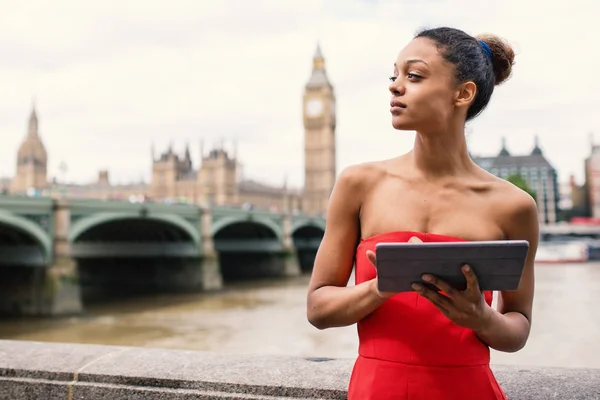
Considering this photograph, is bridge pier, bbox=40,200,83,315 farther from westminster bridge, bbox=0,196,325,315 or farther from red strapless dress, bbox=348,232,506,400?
red strapless dress, bbox=348,232,506,400

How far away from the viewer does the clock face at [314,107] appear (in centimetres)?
7919

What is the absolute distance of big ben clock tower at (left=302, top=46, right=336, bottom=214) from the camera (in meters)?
78.6

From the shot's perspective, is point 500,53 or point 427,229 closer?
point 427,229

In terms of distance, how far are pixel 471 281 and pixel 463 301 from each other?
5 cm

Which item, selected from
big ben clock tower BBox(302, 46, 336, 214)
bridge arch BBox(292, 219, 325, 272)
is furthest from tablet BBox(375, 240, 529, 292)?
big ben clock tower BBox(302, 46, 336, 214)

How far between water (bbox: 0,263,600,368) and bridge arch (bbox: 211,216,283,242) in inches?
125

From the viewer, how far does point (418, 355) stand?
114 cm

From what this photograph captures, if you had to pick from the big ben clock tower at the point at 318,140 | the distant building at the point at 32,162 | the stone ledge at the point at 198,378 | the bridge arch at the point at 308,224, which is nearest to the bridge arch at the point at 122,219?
the bridge arch at the point at 308,224

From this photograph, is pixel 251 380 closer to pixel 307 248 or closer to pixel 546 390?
pixel 546 390

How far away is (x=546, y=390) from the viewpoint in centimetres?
179

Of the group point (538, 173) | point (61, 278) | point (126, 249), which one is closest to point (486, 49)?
point (61, 278)

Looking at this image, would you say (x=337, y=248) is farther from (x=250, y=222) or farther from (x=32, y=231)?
(x=250, y=222)

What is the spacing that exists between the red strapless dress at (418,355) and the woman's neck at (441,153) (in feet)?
0.55

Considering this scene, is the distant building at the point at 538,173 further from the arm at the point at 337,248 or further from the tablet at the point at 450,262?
the tablet at the point at 450,262
